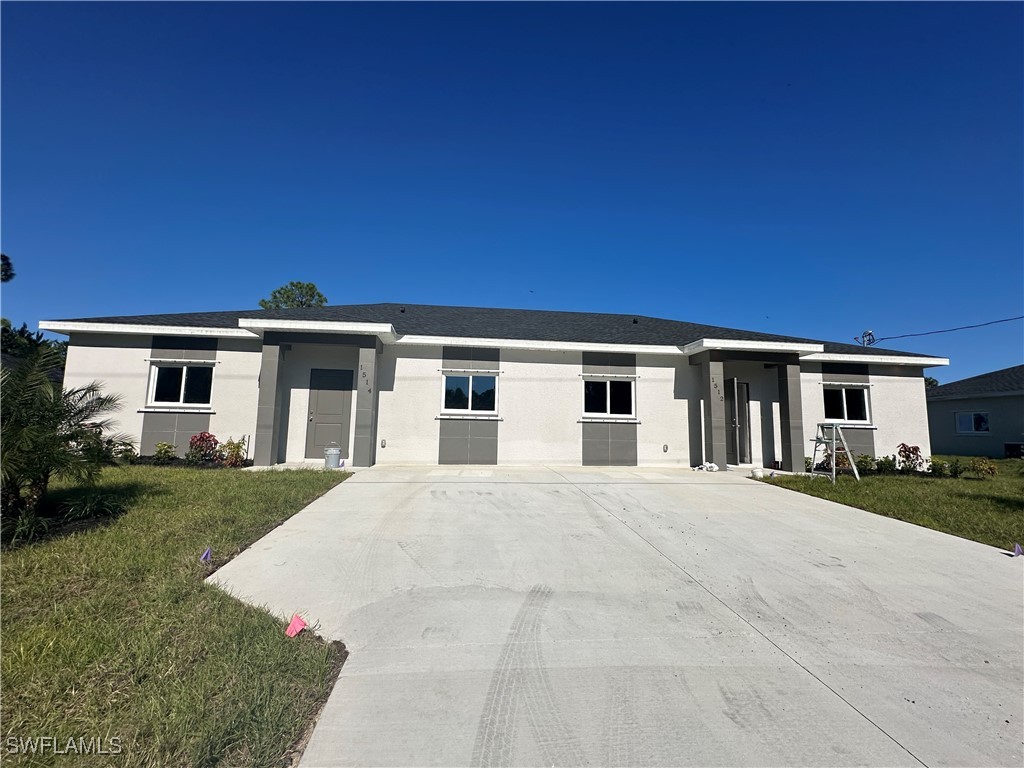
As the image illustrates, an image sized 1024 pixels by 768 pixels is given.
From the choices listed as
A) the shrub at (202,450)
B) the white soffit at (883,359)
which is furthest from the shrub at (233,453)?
the white soffit at (883,359)

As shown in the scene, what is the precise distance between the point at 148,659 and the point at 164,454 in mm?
10521

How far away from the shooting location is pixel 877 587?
13.7 feet

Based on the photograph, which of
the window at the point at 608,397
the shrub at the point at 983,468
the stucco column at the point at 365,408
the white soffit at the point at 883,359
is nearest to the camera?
the stucco column at the point at 365,408

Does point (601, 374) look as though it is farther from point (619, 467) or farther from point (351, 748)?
point (351, 748)

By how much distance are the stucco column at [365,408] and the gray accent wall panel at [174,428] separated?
4.12m

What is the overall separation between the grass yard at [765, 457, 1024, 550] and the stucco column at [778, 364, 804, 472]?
1.62 meters

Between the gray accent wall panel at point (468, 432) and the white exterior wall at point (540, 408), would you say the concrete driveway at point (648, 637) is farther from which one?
the white exterior wall at point (540, 408)

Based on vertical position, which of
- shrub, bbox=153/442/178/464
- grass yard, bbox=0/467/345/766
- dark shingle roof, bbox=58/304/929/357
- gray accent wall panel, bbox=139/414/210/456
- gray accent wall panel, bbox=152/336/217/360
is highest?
dark shingle roof, bbox=58/304/929/357

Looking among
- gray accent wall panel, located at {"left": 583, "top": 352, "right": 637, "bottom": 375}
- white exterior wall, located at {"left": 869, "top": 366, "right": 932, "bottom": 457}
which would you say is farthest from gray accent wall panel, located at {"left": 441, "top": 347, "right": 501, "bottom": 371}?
white exterior wall, located at {"left": 869, "top": 366, "right": 932, "bottom": 457}

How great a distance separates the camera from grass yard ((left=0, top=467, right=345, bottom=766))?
6.71 feet

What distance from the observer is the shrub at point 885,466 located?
1273 cm

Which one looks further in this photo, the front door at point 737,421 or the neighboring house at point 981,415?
the neighboring house at point 981,415
